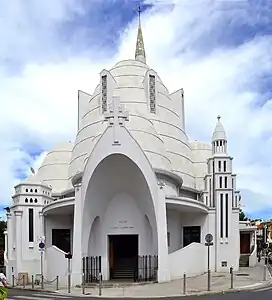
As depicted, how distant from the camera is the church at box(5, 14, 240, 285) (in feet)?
92.4

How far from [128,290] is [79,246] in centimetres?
556

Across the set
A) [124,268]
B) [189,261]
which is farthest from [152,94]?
[189,261]

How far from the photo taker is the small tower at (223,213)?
33438 mm

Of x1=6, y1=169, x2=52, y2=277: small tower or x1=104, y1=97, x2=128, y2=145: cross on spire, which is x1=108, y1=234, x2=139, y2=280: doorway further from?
x1=104, y1=97, x2=128, y2=145: cross on spire

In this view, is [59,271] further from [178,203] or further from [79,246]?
[178,203]

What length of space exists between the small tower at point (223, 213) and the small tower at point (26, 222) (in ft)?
39.1

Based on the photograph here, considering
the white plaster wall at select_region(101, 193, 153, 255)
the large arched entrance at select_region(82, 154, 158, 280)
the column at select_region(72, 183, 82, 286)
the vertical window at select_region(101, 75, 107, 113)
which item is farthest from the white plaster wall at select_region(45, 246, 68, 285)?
the vertical window at select_region(101, 75, 107, 113)

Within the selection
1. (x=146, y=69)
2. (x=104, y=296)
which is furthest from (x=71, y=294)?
(x=146, y=69)

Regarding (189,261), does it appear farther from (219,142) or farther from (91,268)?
(219,142)

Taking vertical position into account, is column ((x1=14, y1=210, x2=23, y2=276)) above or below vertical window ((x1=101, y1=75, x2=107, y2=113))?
below

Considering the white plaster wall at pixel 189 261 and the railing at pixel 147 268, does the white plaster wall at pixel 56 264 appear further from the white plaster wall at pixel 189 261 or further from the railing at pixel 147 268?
the white plaster wall at pixel 189 261

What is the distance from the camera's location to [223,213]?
33688mm

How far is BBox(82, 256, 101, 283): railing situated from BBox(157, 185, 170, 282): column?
406 cm

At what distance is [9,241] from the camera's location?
3406 centimetres
